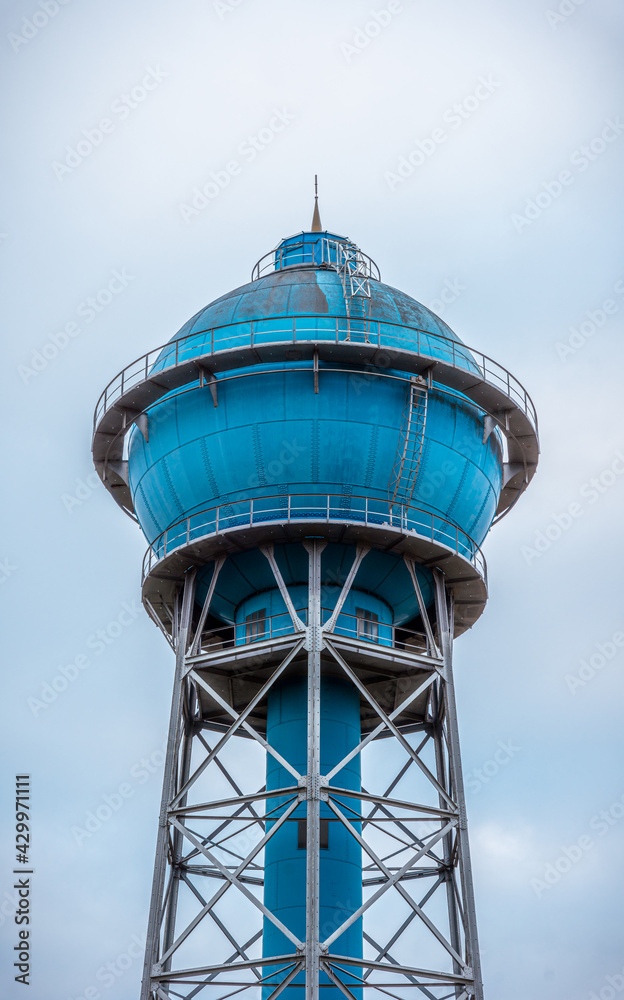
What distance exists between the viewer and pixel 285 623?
24.9 meters

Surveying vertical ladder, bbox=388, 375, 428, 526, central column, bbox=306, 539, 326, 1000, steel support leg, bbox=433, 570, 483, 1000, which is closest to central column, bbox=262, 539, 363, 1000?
central column, bbox=306, 539, 326, 1000

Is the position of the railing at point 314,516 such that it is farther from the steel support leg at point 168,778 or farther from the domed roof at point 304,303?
the domed roof at point 304,303

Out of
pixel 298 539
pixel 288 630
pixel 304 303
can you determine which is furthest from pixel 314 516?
pixel 304 303

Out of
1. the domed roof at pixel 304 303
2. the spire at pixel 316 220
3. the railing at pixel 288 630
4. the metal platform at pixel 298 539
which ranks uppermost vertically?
the spire at pixel 316 220

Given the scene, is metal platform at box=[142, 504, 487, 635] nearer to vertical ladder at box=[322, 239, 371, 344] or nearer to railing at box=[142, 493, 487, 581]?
railing at box=[142, 493, 487, 581]

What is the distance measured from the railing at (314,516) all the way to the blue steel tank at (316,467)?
3 cm

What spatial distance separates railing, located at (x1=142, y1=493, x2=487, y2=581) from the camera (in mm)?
23873

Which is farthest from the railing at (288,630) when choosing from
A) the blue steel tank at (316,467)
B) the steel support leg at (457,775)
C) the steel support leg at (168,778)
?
the steel support leg at (457,775)

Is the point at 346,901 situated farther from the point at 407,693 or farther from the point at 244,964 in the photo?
the point at 407,693

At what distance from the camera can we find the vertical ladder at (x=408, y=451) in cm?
2434

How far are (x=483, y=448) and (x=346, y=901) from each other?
371 inches

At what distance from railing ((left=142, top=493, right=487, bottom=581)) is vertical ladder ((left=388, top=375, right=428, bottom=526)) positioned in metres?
0.22

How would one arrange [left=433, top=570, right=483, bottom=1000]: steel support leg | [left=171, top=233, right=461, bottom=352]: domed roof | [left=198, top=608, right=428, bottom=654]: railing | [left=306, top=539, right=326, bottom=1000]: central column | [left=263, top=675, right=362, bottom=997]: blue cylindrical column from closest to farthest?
[left=306, top=539, right=326, bottom=1000]: central column
[left=433, top=570, right=483, bottom=1000]: steel support leg
[left=263, top=675, right=362, bottom=997]: blue cylindrical column
[left=198, top=608, right=428, bottom=654]: railing
[left=171, top=233, right=461, bottom=352]: domed roof

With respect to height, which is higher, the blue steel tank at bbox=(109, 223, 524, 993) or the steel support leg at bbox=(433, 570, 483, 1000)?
the blue steel tank at bbox=(109, 223, 524, 993)
